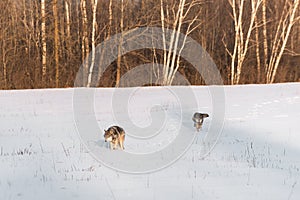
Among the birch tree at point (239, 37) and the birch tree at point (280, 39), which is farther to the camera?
the birch tree at point (280, 39)

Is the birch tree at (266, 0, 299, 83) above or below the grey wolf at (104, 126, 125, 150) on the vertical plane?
above

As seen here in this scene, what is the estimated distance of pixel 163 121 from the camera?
10586 mm

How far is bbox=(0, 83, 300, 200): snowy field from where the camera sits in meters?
4.47

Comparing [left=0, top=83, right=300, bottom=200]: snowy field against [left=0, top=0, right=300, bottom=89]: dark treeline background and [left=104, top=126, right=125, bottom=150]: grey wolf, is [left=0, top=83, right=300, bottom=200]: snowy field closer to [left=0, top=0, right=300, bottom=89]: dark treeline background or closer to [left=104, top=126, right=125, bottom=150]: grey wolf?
[left=104, top=126, right=125, bottom=150]: grey wolf

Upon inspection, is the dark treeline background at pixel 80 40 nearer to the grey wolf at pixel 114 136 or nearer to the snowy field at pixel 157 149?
the snowy field at pixel 157 149

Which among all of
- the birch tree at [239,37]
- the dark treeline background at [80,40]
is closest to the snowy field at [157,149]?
the dark treeline background at [80,40]

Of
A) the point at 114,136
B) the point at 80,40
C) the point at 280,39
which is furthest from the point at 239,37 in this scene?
the point at 114,136

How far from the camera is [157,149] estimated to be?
286 inches

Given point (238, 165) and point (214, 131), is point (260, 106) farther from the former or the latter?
point (238, 165)

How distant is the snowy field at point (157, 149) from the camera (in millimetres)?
4473

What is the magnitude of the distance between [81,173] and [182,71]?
2010 cm

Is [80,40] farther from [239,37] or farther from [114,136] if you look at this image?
[114,136]

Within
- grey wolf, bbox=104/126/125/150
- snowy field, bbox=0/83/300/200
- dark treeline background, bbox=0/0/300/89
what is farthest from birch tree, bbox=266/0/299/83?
grey wolf, bbox=104/126/125/150

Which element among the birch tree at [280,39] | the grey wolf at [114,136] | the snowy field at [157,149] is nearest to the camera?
the snowy field at [157,149]
